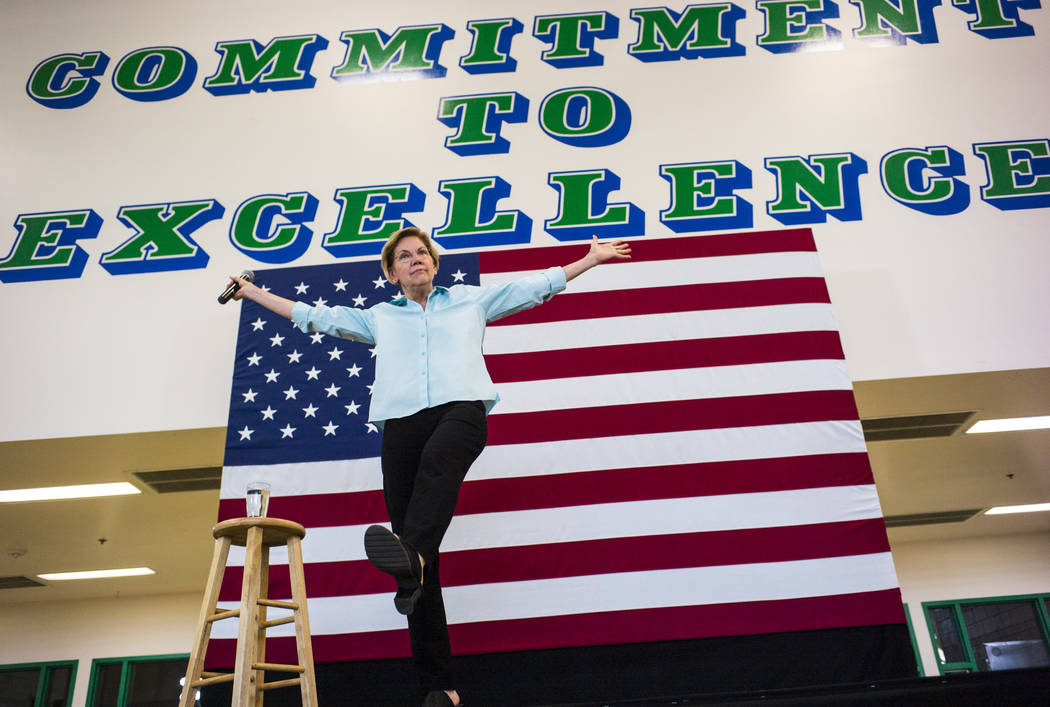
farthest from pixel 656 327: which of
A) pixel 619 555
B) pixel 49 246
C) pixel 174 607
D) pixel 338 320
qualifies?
pixel 174 607

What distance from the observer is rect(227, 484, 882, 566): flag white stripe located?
3.44m

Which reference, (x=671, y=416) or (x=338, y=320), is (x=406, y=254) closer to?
(x=338, y=320)

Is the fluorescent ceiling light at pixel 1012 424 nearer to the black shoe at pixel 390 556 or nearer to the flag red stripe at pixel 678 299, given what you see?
the flag red stripe at pixel 678 299

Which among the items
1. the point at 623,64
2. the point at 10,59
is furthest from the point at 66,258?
the point at 623,64

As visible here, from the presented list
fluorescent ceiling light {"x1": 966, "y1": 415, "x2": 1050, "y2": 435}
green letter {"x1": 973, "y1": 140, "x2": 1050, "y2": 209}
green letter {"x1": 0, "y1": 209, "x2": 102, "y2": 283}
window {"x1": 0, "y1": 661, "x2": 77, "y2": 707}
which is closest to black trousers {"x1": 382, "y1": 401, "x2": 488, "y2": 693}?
green letter {"x1": 0, "y1": 209, "x2": 102, "y2": 283}

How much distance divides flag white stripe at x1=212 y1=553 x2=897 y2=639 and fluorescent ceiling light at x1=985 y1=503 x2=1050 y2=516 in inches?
234

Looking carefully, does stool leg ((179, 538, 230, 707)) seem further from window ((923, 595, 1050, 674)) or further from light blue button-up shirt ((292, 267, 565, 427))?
window ((923, 595, 1050, 674))

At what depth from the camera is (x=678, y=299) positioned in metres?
4.05

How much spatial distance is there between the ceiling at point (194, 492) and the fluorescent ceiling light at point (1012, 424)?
6.4 inches

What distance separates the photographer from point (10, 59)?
17.4ft

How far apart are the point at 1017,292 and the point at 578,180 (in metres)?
2.41

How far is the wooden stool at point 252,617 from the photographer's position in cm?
220

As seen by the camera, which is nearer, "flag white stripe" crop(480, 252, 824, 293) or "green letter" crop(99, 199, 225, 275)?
"flag white stripe" crop(480, 252, 824, 293)

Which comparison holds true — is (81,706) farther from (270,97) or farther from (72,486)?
(270,97)
